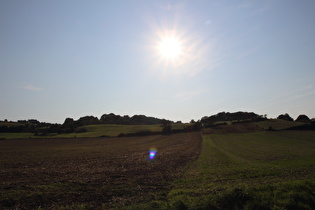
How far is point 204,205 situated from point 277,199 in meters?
4.13

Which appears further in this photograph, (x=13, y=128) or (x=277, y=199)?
(x=13, y=128)

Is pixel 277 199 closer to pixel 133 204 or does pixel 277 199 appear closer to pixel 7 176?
pixel 133 204

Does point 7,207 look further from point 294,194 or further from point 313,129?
point 313,129

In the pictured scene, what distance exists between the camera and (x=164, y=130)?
119 m

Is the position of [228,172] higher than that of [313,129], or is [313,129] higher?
[313,129]

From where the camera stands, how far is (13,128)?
119 metres

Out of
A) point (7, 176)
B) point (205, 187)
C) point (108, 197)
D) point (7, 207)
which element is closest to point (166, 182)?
point (205, 187)

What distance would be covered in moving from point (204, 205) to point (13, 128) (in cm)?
13852

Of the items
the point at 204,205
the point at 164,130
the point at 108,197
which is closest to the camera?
the point at 204,205

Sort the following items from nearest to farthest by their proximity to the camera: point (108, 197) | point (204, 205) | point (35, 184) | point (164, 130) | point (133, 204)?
1. point (204, 205)
2. point (133, 204)
3. point (108, 197)
4. point (35, 184)
5. point (164, 130)

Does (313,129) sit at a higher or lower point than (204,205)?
higher

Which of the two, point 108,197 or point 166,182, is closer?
point 108,197

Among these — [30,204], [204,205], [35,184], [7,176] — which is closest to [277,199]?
[204,205]

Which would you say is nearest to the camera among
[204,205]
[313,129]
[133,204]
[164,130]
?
[204,205]
